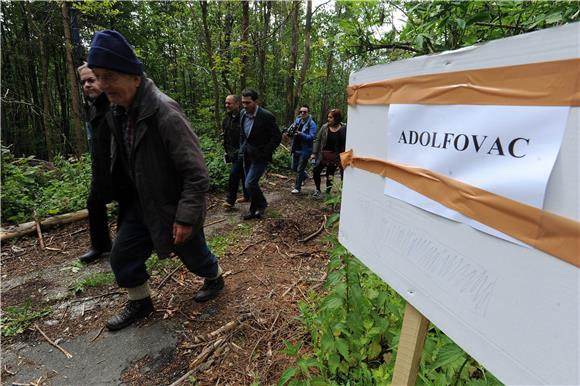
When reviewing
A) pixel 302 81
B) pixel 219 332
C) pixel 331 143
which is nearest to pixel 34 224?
pixel 219 332

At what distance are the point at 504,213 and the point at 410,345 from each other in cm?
65

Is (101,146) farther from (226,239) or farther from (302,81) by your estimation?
(302,81)

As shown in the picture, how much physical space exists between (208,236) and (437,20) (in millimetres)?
4068

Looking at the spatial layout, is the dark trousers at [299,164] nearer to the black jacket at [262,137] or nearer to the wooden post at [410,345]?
the black jacket at [262,137]

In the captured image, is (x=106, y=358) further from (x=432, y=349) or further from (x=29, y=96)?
(x=29, y=96)

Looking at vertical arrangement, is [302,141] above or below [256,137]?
below

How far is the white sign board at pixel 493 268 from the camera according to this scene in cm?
60

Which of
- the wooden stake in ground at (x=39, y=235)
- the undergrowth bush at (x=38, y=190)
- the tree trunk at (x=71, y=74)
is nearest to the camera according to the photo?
the wooden stake in ground at (x=39, y=235)

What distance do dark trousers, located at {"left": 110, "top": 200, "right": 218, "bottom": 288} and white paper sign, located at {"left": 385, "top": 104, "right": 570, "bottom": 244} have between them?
Result: 2003 millimetres

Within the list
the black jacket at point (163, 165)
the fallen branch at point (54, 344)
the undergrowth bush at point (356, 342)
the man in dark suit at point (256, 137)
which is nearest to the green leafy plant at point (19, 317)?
the fallen branch at point (54, 344)

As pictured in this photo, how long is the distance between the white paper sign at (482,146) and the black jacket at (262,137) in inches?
165

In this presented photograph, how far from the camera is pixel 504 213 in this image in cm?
70

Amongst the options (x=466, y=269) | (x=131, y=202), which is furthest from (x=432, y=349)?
(x=131, y=202)

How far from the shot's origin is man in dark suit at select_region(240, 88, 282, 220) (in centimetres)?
506
